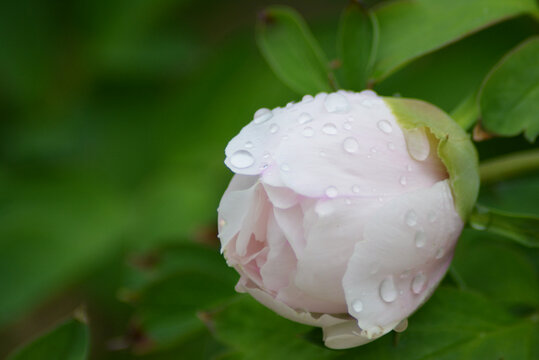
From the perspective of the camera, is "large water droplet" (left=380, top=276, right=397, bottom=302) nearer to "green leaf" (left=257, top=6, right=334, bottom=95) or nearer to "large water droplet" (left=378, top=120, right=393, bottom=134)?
"large water droplet" (left=378, top=120, right=393, bottom=134)

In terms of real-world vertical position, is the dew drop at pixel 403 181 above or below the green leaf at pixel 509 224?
above

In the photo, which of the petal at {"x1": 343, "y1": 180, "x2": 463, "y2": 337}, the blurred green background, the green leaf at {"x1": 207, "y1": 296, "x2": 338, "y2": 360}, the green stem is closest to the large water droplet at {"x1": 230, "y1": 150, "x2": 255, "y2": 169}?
the petal at {"x1": 343, "y1": 180, "x2": 463, "y2": 337}

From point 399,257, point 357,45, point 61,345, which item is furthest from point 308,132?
point 61,345

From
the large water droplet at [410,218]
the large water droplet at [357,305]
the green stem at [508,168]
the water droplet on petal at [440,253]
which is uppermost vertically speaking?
the large water droplet at [410,218]

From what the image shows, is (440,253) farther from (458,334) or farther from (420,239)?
(458,334)

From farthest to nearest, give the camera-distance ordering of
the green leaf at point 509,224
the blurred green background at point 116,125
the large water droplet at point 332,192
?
1. the blurred green background at point 116,125
2. the green leaf at point 509,224
3. the large water droplet at point 332,192

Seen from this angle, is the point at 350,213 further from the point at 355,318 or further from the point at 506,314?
the point at 506,314

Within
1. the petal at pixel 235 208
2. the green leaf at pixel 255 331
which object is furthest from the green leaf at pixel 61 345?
the petal at pixel 235 208

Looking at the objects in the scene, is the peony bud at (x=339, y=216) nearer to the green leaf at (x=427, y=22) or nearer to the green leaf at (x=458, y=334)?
the green leaf at (x=458, y=334)
